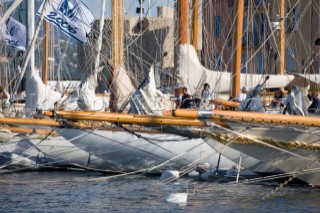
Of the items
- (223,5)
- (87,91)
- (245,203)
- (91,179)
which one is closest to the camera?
(245,203)

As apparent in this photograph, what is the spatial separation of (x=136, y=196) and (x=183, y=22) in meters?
A: 9.73

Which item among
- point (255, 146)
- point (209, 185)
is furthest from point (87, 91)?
point (255, 146)

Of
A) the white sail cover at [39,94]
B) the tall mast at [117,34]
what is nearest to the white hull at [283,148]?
the tall mast at [117,34]

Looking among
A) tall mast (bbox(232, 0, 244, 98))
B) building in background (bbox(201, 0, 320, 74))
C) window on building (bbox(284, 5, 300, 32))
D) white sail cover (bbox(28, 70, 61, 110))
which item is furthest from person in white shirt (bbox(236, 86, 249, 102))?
white sail cover (bbox(28, 70, 61, 110))

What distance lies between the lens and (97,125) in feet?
120

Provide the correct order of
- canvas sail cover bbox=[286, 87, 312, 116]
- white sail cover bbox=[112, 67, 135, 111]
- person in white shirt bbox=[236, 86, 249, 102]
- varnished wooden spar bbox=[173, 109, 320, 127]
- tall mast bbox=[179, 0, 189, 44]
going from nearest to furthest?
varnished wooden spar bbox=[173, 109, 320, 127]
canvas sail cover bbox=[286, 87, 312, 116]
person in white shirt bbox=[236, 86, 249, 102]
tall mast bbox=[179, 0, 189, 44]
white sail cover bbox=[112, 67, 135, 111]

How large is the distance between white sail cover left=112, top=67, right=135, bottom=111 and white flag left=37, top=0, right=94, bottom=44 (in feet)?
6.54

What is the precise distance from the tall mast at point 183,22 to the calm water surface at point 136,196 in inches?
215

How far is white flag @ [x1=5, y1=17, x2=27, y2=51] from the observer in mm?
44156

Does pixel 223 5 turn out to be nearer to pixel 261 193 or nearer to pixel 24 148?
pixel 24 148

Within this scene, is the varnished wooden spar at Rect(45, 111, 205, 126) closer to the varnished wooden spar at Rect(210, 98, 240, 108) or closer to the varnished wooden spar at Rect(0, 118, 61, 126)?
the varnished wooden spar at Rect(0, 118, 61, 126)

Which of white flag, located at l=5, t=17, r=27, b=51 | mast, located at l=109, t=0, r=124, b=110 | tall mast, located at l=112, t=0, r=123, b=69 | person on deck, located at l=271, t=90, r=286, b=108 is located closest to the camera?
person on deck, located at l=271, t=90, r=286, b=108

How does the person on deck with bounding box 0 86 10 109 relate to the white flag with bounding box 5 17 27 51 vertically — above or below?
below

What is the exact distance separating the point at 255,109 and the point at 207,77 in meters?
8.00
